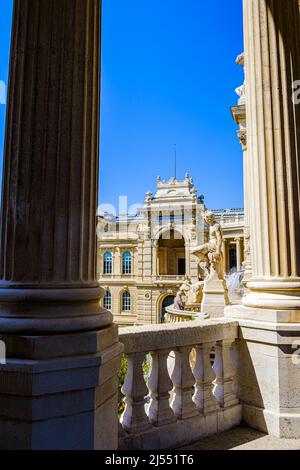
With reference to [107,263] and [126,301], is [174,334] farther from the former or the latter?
[107,263]

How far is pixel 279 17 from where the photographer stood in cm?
478

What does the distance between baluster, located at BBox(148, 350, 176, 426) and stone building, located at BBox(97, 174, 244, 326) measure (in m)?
39.1

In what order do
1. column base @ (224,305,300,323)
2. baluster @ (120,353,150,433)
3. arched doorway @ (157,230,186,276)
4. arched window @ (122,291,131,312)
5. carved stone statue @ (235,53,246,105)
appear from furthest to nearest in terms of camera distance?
arched window @ (122,291,131,312)
arched doorway @ (157,230,186,276)
carved stone statue @ (235,53,246,105)
column base @ (224,305,300,323)
baluster @ (120,353,150,433)

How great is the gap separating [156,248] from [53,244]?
43.9 m

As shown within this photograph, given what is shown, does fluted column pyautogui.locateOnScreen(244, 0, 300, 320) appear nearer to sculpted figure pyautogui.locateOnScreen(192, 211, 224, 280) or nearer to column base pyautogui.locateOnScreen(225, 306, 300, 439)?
column base pyautogui.locateOnScreen(225, 306, 300, 439)

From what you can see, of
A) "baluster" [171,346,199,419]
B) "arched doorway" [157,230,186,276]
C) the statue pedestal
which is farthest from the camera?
"arched doorway" [157,230,186,276]

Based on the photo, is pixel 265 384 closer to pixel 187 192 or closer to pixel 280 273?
pixel 280 273

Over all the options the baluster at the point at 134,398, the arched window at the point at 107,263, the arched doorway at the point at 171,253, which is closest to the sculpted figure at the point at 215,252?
the baluster at the point at 134,398

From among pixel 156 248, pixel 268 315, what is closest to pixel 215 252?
pixel 268 315

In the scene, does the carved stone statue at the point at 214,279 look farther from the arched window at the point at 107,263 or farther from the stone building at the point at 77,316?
the arched window at the point at 107,263

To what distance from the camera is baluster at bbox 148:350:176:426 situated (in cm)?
366

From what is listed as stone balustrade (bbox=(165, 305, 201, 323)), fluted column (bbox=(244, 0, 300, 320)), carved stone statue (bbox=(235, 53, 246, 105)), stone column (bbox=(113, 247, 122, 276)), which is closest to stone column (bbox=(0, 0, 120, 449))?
fluted column (bbox=(244, 0, 300, 320))

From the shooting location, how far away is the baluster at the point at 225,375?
4379 mm

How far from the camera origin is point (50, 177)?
280cm
